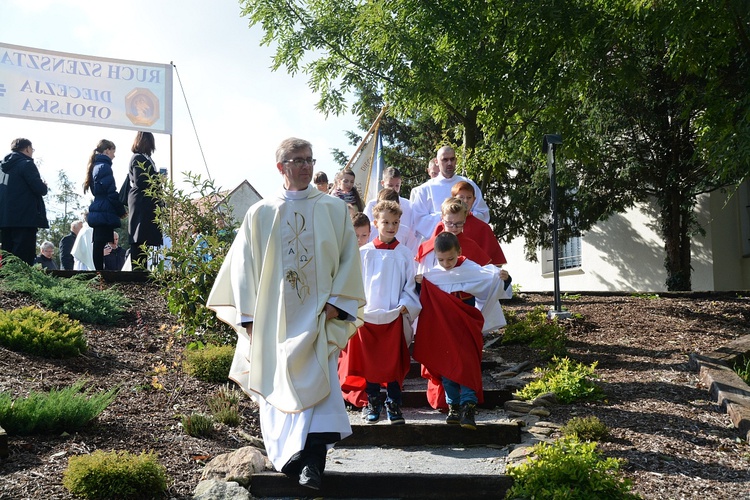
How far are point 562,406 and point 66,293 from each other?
18.8ft

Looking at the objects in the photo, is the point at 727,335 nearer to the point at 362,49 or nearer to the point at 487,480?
the point at 487,480

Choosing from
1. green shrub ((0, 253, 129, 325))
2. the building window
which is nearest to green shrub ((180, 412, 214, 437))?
green shrub ((0, 253, 129, 325))

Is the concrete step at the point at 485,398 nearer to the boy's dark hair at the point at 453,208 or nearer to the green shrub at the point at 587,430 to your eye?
the green shrub at the point at 587,430

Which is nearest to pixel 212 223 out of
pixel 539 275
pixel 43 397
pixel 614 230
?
pixel 43 397

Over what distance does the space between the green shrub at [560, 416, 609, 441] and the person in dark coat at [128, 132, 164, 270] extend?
6.77 metres

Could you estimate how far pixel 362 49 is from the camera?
12273mm

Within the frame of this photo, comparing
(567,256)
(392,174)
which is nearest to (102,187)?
(392,174)

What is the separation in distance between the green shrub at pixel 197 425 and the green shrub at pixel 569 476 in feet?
7.46

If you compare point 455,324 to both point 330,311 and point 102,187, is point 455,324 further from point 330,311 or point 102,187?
point 102,187

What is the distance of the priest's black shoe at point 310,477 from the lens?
4840 millimetres

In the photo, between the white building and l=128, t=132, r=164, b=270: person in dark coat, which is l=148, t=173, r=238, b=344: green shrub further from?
the white building

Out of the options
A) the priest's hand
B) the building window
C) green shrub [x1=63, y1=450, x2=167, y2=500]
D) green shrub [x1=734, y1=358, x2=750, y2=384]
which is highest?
the building window

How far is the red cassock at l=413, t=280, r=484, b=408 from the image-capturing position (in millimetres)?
6328

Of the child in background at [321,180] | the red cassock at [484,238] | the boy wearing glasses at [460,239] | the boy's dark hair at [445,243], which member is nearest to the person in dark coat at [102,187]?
the child in background at [321,180]
